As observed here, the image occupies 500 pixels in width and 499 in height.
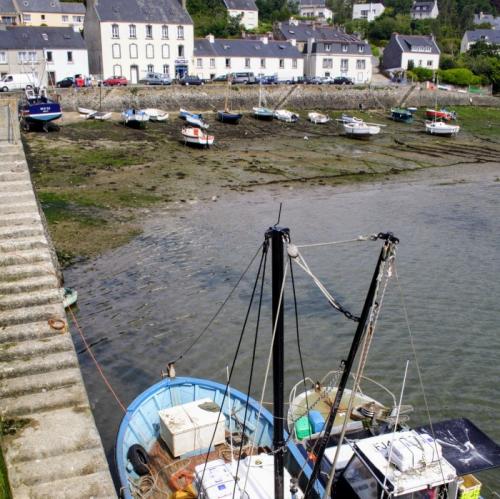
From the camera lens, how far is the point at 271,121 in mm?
51656

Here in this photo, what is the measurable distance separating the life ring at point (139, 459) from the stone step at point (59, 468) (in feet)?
2.77

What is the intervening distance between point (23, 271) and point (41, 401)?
3117mm

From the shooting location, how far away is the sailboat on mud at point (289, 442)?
6566 millimetres

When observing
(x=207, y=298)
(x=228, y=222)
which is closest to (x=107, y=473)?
(x=207, y=298)

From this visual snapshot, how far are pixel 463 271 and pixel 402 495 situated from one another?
1431 cm

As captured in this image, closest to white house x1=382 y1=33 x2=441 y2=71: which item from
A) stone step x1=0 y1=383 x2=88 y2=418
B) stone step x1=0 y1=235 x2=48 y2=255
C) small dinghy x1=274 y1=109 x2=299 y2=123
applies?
small dinghy x1=274 y1=109 x2=299 y2=123

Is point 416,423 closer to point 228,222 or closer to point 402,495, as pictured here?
point 402,495

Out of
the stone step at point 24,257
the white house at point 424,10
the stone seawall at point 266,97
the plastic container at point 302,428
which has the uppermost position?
the white house at point 424,10

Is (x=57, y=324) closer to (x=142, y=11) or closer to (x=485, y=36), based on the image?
(x=142, y=11)

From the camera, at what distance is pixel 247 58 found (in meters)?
67.2

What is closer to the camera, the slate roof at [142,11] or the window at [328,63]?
the slate roof at [142,11]

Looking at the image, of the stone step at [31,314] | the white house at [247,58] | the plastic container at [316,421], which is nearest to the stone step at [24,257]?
the stone step at [31,314]

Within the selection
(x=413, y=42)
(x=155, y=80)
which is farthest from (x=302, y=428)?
(x=413, y=42)

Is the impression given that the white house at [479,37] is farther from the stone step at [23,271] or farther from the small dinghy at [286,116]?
the stone step at [23,271]
